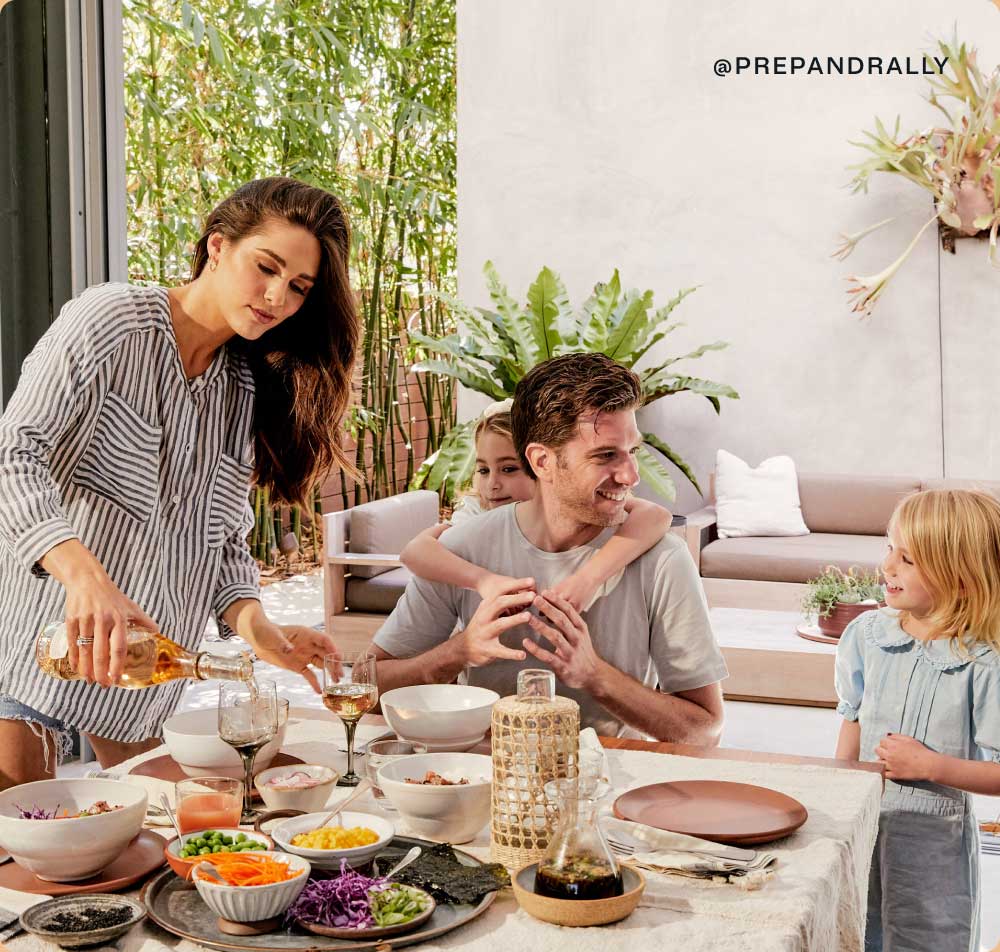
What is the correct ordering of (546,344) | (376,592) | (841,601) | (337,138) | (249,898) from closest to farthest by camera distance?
1. (249,898)
2. (841,601)
3. (376,592)
4. (546,344)
5. (337,138)

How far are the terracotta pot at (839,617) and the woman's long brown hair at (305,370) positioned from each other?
8.68 ft

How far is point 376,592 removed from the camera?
495 cm

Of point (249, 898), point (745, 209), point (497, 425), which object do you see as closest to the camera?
point (249, 898)

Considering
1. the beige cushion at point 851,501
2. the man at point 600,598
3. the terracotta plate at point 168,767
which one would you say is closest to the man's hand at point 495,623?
the man at point 600,598

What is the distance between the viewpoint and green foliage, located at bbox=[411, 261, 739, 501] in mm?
5707

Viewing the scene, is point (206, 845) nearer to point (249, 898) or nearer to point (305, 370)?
point (249, 898)

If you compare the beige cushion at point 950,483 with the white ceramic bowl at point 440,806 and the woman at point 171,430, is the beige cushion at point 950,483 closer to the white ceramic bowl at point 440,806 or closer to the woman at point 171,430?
the woman at point 171,430

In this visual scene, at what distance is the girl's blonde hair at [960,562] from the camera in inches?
78.0

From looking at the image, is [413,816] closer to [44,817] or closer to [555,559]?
[44,817]

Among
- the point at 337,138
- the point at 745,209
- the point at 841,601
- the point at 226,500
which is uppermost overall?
the point at 337,138

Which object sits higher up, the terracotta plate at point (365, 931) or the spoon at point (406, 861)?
the spoon at point (406, 861)

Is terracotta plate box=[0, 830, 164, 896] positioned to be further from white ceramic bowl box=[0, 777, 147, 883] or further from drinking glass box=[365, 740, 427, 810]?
drinking glass box=[365, 740, 427, 810]

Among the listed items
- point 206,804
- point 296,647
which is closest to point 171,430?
point 296,647

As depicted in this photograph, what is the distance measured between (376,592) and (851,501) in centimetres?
250
